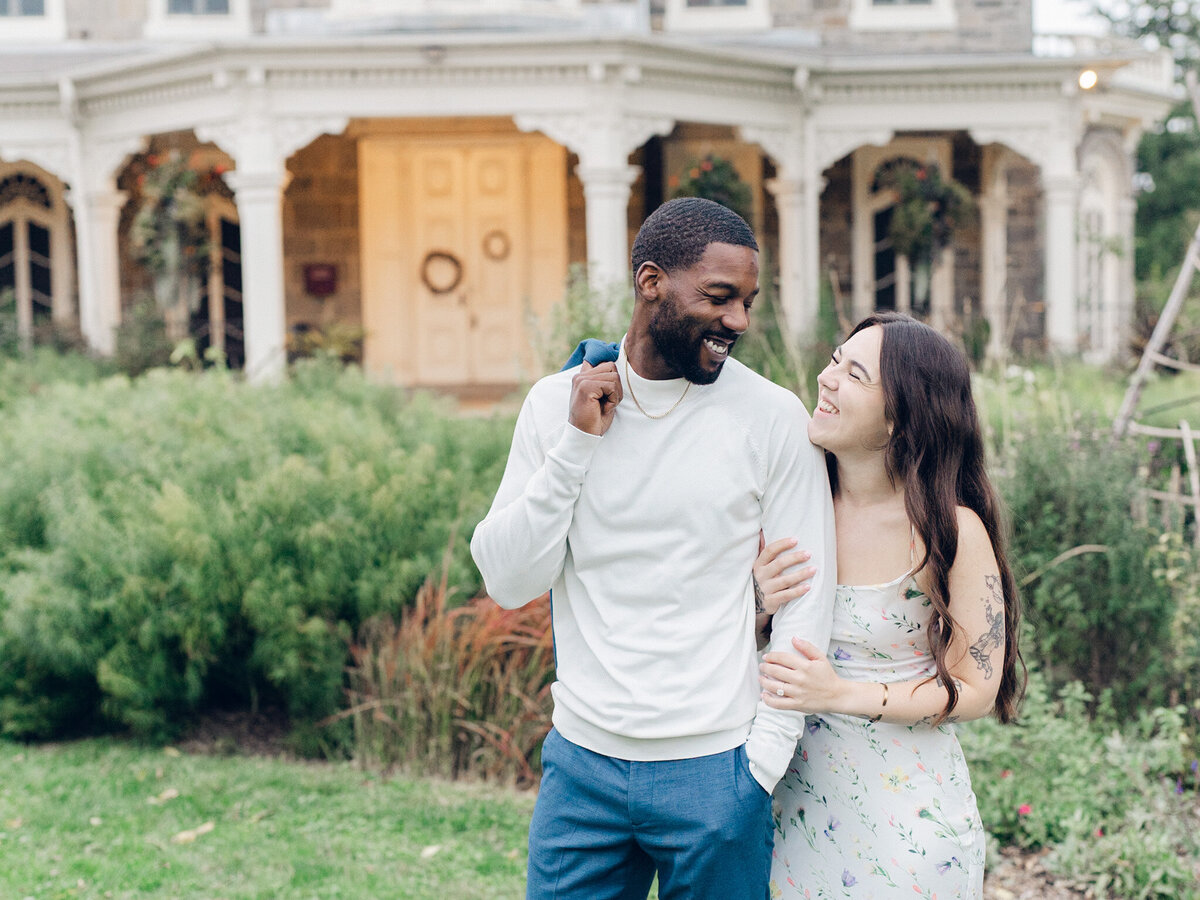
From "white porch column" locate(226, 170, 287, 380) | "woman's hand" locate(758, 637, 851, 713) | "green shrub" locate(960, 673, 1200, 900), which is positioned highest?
"white porch column" locate(226, 170, 287, 380)

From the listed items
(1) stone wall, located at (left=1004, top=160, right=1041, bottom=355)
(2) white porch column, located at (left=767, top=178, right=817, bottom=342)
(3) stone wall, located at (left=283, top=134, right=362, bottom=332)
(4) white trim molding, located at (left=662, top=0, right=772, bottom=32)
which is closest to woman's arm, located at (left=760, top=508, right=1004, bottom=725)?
(2) white porch column, located at (left=767, top=178, right=817, bottom=342)

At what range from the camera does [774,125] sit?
1202 cm

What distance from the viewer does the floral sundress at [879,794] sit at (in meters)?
2.11

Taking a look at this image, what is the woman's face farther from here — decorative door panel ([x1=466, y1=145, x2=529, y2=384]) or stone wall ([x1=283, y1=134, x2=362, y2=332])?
stone wall ([x1=283, y1=134, x2=362, y2=332])

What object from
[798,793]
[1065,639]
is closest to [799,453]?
[798,793]

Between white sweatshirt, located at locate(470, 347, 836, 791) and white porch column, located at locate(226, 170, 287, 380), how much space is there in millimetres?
8999

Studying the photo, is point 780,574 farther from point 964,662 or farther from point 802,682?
point 964,662

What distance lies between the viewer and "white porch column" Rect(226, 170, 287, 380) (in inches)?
425

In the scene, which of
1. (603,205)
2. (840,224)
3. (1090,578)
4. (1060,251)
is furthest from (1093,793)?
(840,224)

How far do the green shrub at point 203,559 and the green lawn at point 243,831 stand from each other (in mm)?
334

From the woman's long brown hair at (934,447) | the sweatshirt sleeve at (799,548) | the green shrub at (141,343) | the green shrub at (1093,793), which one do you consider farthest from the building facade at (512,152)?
the sweatshirt sleeve at (799,548)

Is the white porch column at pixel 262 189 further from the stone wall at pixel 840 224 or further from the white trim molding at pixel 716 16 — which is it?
the stone wall at pixel 840 224

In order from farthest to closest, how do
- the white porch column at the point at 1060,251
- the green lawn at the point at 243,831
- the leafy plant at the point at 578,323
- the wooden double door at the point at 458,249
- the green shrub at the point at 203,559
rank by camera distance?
the wooden double door at the point at 458,249, the white porch column at the point at 1060,251, the leafy plant at the point at 578,323, the green shrub at the point at 203,559, the green lawn at the point at 243,831

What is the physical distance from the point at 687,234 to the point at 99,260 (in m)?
11.7
